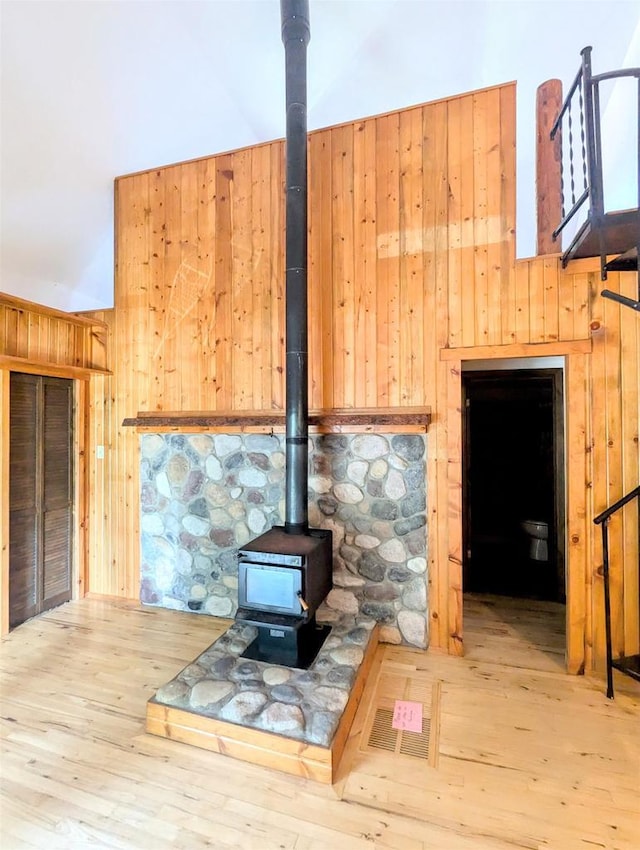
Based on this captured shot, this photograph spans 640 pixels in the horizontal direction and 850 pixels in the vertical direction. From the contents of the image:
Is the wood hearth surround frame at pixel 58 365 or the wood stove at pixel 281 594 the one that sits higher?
the wood hearth surround frame at pixel 58 365

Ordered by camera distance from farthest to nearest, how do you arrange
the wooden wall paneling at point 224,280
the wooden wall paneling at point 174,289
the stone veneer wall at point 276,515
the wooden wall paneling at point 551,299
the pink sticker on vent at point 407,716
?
the wooden wall paneling at point 174,289 → the wooden wall paneling at point 224,280 → the stone veneer wall at point 276,515 → the wooden wall paneling at point 551,299 → the pink sticker on vent at point 407,716

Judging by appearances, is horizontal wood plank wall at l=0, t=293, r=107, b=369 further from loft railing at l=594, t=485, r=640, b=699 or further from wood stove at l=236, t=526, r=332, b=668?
loft railing at l=594, t=485, r=640, b=699

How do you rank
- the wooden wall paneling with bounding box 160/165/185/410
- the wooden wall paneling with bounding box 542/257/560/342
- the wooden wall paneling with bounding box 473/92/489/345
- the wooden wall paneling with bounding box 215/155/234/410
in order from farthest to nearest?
the wooden wall paneling with bounding box 160/165/185/410 < the wooden wall paneling with bounding box 215/155/234/410 < the wooden wall paneling with bounding box 473/92/489/345 < the wooden wall paneling with bounding box 542/257/560/342

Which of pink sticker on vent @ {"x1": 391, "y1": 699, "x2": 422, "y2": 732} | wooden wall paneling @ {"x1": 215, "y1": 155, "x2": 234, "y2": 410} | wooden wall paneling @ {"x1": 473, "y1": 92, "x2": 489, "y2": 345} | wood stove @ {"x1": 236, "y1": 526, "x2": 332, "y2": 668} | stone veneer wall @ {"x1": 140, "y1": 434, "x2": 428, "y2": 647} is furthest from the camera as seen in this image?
wooden wall paneling @ {"x1": 215, "y1": 155, "x2": 234, "y2": 410}

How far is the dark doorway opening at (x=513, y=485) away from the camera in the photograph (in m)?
3.60

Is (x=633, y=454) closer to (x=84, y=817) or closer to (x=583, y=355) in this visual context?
(x=583, y=355)

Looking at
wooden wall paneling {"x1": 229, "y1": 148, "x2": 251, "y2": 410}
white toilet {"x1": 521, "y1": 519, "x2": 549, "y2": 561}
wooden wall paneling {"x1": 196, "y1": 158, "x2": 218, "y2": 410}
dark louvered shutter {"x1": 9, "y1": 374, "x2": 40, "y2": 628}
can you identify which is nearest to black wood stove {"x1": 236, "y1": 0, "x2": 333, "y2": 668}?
wooden wall paneling {"x1": 229, "y1": 148, "x2": 251, "y2": 410}

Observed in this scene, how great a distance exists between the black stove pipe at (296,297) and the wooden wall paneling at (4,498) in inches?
86.3

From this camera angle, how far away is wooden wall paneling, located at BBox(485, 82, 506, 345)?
2.62 metres

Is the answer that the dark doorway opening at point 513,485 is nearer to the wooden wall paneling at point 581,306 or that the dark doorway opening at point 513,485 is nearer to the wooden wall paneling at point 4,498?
the wooden wall paneling at point 581,306

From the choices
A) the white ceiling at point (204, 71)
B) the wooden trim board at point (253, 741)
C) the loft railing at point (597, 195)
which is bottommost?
the wooden trim board at point (253, 741)

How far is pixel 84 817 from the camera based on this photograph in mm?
1542

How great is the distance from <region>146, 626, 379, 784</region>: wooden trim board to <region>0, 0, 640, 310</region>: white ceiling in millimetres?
3557

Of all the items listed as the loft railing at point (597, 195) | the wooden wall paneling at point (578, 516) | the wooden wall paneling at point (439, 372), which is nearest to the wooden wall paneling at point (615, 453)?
the wooden wall paneling at point (578, 516)
